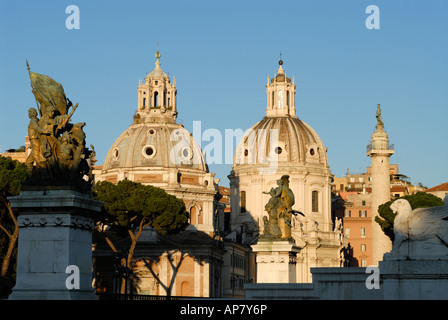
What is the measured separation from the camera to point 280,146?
122562 millimetres

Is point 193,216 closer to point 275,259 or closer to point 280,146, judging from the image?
point 280,146

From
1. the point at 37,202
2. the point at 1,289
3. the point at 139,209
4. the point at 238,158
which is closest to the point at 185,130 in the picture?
the point at 238,158

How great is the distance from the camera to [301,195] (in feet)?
398

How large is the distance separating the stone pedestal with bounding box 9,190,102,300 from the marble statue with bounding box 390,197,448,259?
882 cm

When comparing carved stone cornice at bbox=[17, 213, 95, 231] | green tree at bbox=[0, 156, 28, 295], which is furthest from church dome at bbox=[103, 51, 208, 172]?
carved stone cornice at bbox=[17, 213, 95, 231]

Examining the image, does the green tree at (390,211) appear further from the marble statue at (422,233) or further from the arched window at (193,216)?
the marble statue at (422,233)

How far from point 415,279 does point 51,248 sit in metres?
9.99

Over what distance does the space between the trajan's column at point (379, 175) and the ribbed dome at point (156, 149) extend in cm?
3325

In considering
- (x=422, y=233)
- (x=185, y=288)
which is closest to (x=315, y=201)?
(x=185, y=288)

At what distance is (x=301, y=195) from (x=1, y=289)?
7624cm

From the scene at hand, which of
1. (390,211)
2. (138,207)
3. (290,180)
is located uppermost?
(290,180)

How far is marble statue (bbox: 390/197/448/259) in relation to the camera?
25.0m

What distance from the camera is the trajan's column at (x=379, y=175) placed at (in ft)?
246

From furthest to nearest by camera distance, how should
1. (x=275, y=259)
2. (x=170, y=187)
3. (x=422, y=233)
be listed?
1. (x=170, y=187)
2. (x=275, y=259)
3. (x=422, y=233)
